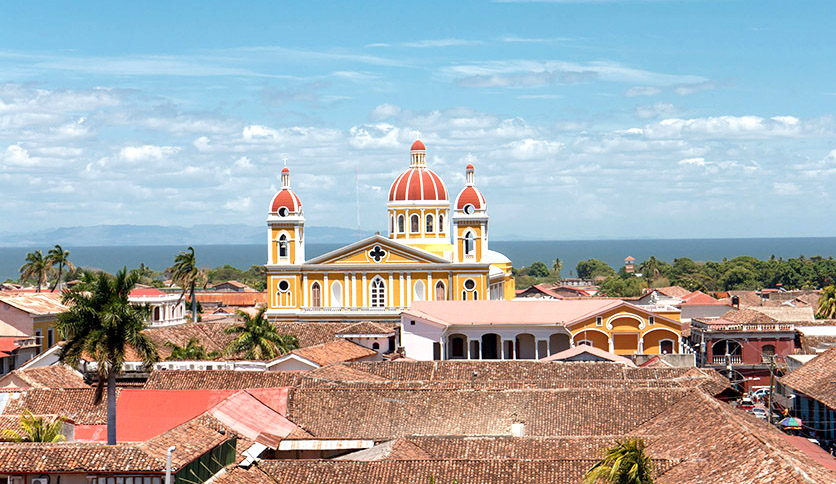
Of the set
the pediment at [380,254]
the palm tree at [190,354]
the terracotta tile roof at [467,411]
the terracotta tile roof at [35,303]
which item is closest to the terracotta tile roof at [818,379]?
the terracotta tile roof at [467,411]

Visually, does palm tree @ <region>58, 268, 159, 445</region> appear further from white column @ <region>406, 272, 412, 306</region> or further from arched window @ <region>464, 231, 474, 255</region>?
arched window @ <region>464, 231, 474, 255</region>

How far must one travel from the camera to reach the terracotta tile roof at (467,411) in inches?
1385

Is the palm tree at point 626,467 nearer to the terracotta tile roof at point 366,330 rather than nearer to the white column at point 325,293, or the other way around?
the terracotta tile roof at point 366,330

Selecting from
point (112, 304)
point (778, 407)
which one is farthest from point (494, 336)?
point (112, 304)

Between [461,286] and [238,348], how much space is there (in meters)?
25.9

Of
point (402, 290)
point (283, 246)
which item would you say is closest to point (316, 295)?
point (283, 246)

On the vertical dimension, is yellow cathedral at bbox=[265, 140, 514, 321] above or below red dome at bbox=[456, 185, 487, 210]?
below

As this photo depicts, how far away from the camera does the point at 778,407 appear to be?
136 ft

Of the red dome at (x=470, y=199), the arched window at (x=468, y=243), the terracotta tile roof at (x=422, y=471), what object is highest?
the red dome at (x=470, y=199)

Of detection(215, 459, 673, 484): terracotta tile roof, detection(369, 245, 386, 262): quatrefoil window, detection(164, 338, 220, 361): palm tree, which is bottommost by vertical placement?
detection(215, 459, 673, 484): terracotta tile roof

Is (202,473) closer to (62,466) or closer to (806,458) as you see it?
(62,466)

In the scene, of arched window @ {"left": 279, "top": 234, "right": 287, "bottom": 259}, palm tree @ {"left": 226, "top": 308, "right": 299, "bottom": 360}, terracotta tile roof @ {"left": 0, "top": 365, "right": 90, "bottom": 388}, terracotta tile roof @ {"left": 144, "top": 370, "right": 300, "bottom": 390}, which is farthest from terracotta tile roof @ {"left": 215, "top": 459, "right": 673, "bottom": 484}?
arched window @ {"left": 279, "top": 234, "right": 287, "bottom": 259}

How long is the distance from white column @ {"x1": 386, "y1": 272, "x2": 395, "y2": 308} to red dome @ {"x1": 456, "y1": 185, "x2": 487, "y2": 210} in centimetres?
616

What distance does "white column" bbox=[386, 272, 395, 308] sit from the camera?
74.7m
